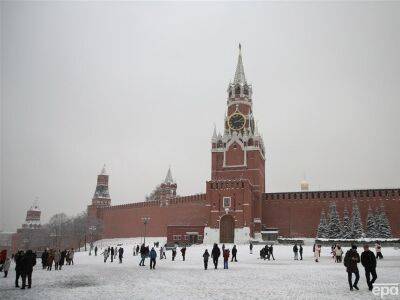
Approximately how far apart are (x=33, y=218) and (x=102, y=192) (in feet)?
67.0

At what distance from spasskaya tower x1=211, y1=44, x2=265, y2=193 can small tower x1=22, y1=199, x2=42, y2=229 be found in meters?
54.8

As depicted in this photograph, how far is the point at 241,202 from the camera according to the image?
4997 centimetres

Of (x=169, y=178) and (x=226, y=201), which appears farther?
(x=169, y=178)

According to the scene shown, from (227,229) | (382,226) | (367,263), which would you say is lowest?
(227,229)

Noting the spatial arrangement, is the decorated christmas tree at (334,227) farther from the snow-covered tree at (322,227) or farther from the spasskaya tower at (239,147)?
the spasskaya tower at (239,147)

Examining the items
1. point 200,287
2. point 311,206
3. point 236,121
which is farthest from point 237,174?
point 200,287

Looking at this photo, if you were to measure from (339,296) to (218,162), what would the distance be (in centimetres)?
4783

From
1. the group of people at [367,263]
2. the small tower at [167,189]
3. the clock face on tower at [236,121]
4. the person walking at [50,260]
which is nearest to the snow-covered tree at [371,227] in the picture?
the clock face on tower at [236,121]

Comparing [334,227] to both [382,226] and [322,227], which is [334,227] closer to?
[322,227]

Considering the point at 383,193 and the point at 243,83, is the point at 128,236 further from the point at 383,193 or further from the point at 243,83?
the point at 383,193

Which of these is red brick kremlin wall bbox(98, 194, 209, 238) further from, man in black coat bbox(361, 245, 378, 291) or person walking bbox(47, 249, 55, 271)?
man in black coat bbox(361, 245, 378, 291)

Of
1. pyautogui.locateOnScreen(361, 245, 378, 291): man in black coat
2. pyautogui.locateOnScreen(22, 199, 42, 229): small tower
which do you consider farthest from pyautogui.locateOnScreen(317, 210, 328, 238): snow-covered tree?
pyautogui.locateOnScreen(22, 199, 42, 229): small tower

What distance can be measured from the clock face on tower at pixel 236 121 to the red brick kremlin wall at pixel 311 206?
10159 mm

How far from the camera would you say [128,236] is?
73.2 metres
